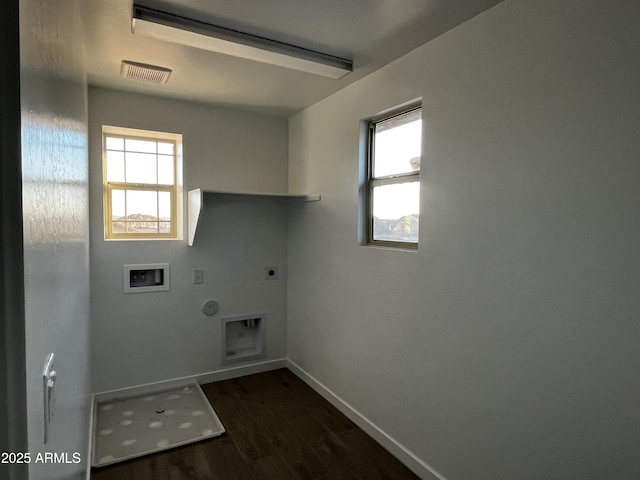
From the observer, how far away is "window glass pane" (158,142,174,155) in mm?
3322

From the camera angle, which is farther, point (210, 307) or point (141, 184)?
point (210, 307)

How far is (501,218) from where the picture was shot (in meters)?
1.77

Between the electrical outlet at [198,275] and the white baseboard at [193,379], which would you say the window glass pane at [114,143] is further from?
the white baseboard at [193,379]

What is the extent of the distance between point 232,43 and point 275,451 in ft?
8.40

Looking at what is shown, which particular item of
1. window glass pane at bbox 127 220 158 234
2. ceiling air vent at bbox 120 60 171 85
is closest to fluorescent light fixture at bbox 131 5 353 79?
ceiling air vent at bbox 120 60 171 85

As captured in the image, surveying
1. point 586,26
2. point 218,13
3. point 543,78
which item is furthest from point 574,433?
point 218,13

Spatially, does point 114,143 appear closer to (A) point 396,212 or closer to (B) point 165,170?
(B) point 165,170

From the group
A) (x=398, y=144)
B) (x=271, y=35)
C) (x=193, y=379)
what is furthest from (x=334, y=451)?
(x=271, y=35)

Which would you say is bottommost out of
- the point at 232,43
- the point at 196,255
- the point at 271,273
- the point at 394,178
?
the point at 271,273

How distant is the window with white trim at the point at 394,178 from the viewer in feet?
7.69

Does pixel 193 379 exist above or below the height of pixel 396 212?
below

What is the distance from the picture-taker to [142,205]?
10.7 ft

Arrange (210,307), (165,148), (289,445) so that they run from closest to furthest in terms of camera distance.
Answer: (289,445), (165,148), (210,307)

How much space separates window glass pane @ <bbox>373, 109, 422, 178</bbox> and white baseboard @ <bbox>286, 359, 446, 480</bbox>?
70.3 inches
